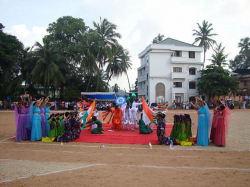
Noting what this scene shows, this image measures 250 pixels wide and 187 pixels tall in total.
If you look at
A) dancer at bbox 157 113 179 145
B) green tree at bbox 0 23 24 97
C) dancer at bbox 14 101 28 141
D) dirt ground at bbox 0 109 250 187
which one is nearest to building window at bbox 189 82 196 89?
green tree at bbox 0 23 24 97

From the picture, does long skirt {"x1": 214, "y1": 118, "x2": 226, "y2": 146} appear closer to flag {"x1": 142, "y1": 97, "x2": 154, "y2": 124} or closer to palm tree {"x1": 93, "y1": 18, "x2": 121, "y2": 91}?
flag {"x1": 142, "y1": 97, "x2": 154, "y2": 124}

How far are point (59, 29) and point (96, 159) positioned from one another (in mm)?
33202

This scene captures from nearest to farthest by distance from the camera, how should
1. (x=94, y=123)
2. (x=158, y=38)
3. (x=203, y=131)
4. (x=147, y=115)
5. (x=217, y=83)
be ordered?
(x=203, y=131), (x=147, y=115), (x=94, y=123), (x=217, y=83), (x=158, y=38)

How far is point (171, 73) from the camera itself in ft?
136

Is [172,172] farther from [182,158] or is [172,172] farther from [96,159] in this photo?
[96,159]

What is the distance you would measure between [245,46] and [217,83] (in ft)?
70.8

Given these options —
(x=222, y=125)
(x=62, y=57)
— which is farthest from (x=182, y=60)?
(x=222, y=125)

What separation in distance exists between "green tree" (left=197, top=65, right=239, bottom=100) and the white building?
3.12 metres

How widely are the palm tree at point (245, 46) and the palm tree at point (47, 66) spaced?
132ft

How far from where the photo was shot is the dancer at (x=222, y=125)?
9125 millimetres

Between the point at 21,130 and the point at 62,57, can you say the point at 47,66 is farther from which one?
the point at 21,130

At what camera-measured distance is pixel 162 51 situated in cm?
4153

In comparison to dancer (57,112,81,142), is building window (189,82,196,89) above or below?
above

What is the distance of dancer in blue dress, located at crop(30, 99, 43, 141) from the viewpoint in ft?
33.6
